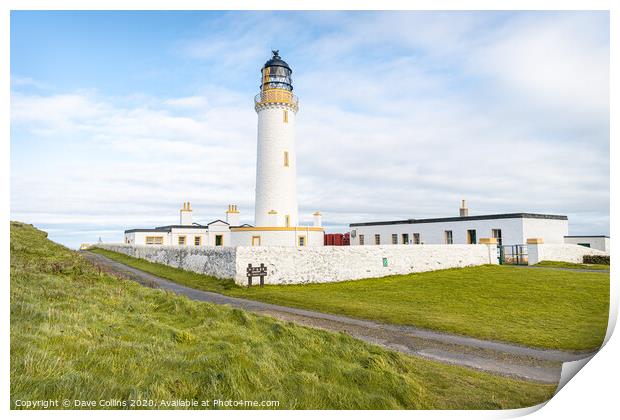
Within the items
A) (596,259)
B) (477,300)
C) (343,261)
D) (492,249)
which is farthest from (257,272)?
(596,259)

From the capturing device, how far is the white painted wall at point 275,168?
24.5 meters

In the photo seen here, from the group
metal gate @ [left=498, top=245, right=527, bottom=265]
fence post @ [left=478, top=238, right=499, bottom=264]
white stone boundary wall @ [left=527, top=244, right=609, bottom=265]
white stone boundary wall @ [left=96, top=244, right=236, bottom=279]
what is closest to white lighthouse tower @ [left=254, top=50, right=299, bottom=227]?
white stone boundary wall @ [left=96, top=244, right=236, bottom=279]

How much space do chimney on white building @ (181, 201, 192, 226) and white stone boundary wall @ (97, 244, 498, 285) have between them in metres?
14.2

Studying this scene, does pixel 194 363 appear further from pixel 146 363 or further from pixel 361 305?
pixel 361 305

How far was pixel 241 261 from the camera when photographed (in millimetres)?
16828

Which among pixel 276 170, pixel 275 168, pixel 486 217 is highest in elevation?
pixel 275 168

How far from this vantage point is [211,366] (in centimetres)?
496

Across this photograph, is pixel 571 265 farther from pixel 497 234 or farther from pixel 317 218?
pixel 317 218

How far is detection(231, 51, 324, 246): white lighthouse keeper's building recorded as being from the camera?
79.4 ft

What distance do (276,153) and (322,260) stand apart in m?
9.13

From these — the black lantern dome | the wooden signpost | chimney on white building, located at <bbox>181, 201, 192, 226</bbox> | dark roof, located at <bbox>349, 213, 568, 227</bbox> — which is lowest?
the wooden signpost

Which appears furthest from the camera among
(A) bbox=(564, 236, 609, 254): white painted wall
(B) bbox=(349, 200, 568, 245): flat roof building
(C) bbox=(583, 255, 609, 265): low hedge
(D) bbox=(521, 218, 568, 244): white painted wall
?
(A) bbox=(564, 236, 609, 254): white painted wall

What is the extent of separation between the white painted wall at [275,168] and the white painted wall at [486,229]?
11402 mm

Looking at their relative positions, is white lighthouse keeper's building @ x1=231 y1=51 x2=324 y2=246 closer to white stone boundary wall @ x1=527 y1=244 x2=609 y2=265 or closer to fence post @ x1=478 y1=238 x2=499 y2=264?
fence post @ x1=478 y1=238 x2=499 y2=264
